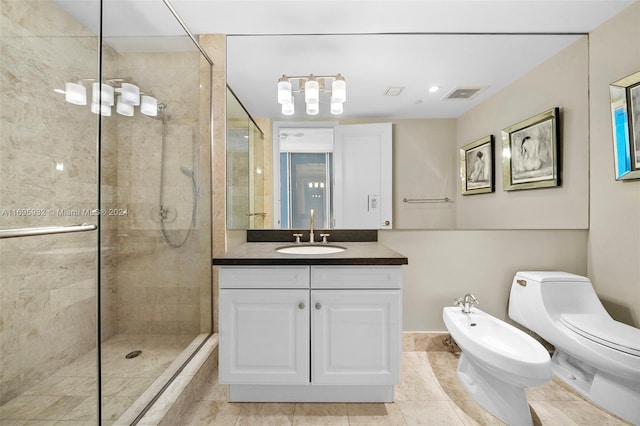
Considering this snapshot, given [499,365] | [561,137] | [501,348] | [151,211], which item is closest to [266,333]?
[151,211]

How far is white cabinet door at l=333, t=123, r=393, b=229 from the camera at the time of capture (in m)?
2.05

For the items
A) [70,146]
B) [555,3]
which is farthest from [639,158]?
[70,146]

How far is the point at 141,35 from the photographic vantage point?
1649mm

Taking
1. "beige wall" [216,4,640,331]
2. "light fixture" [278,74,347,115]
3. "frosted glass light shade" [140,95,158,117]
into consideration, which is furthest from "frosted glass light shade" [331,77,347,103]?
"frosted glass light shade" [140,95,158,117]

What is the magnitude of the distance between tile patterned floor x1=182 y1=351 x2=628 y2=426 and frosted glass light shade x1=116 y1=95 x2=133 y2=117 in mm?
1547

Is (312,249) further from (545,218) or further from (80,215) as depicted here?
(545,218)

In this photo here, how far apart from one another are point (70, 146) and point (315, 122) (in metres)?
A: 1.35

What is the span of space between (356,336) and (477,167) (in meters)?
1.42

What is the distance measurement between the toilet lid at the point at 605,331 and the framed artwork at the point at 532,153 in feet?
2.79

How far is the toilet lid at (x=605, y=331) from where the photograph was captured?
1426mm

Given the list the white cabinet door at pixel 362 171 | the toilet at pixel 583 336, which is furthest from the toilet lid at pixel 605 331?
the white cabinet door at pixel 362 171

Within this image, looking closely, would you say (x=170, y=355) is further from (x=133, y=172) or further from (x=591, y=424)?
(x=591, y=424)

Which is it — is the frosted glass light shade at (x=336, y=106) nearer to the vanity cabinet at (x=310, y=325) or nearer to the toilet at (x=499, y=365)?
the vanity cabinet at (x=310, y=325)

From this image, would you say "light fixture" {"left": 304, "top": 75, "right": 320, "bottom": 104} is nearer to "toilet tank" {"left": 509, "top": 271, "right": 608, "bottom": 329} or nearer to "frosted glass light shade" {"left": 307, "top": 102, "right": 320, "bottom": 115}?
"frosted glass light shade" {"left": 307, "top": 102, "right": 320, "bottom": 115}
